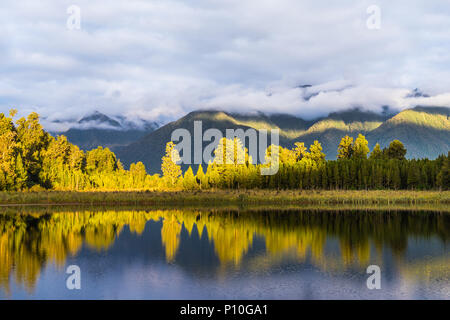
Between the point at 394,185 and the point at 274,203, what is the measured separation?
3359 centimetres

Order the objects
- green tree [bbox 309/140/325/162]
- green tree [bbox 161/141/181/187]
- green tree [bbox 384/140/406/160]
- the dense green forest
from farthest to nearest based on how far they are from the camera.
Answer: green tree [bbox 384/140/406/160], green tree [bbox 309/140/325/162], green tree [bbox 161/141/181/187], the dense green forest

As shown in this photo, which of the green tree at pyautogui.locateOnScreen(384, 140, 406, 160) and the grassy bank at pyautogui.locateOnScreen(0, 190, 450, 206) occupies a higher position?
the green tree at pyautogui.locateOnScreen(384, 140, 406, 160)

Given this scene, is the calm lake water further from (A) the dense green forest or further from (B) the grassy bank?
(A) the dense green forest

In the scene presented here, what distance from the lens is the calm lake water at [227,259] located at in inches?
647

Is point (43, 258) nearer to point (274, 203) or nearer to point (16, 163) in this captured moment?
point (274, 203)

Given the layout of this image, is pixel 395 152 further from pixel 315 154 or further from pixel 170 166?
pixel 170 166

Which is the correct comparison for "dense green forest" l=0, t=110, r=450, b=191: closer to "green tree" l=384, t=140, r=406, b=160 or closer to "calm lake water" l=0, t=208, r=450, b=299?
"green tree" l=384, t=140, r=406, b=160

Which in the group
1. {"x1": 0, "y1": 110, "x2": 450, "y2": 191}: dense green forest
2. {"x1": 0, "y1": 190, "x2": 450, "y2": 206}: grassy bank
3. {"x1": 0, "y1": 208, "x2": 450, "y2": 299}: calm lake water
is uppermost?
{"x1": 0, "y1": 110, "x2": 450, "y2": 191}: dense green forest

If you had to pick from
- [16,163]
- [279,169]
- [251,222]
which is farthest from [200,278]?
[279,169]

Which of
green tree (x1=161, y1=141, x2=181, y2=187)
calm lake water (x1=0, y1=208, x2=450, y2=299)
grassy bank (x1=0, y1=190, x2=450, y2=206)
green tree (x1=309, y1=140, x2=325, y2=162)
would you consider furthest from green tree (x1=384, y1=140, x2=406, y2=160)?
calm lake water (x1=0, y1=208, x2=450, y2=299)

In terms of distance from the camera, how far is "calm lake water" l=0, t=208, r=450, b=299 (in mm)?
16422

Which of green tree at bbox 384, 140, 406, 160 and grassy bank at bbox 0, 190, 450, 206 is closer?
grassy bank at bbox 0, 190, 450, 206

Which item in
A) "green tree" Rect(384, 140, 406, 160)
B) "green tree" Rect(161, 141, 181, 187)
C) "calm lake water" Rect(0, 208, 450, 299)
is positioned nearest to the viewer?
"calm lake water" Rect(0, 208, 450, 299)
